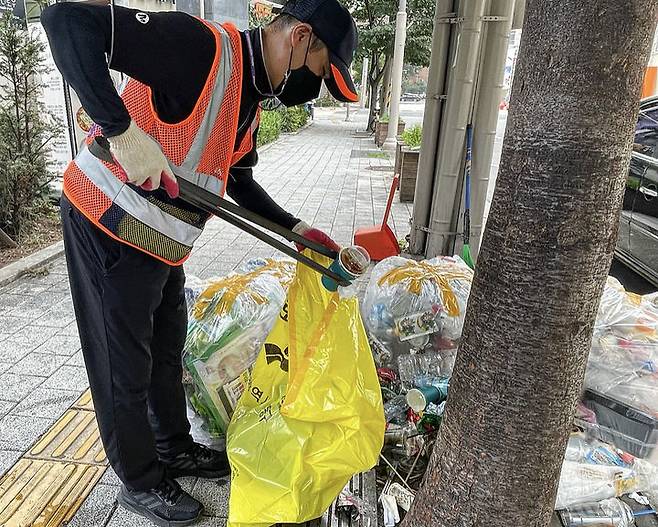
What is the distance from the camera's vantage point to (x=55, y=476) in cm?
224

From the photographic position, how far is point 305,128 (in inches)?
856

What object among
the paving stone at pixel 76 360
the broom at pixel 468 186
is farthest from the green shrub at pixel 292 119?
the paving stone at pixel 76 360

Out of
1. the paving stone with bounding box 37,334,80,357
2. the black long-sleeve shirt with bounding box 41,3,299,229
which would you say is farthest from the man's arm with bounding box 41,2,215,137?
the paving stone with bounding box 37,334,80,357

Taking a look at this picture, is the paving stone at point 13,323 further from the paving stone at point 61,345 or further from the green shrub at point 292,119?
the green shrub at point 292,119

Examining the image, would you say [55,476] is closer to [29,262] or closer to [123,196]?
[123,196]

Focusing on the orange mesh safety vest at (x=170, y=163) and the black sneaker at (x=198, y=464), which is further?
the black sneaker at (x=198, y=464)

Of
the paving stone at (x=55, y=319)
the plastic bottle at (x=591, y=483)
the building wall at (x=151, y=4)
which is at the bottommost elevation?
the paving stone at (x=55, y=319)

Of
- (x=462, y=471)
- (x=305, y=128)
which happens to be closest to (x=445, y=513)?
(x=462, y=471)

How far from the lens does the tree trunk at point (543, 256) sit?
115 cm

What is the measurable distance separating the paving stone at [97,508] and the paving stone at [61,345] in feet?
4.08

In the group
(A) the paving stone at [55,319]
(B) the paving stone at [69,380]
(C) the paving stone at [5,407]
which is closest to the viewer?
(C) the paving stone at [5,407]

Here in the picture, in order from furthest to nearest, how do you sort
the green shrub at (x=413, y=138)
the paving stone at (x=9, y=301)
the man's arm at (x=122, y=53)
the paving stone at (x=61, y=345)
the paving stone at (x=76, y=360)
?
the green shrub at (x=413, y=138) → the paving stone at (x=9, y=301) → the paving stone at (x=61, y=345) → the paving stone at (x=76, y=360) → the man's arm at (x=122, y=53)

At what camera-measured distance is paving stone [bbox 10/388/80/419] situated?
2.64 m

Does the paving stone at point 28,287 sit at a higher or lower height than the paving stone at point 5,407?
lower
